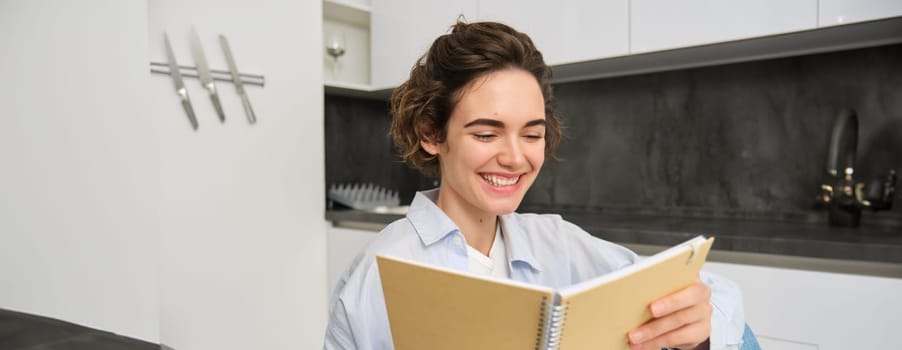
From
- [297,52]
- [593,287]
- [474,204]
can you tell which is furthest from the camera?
[297,52]

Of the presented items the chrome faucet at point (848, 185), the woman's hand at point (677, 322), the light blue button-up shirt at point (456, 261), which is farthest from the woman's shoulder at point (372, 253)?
the chrome faucet at point (848, 185)

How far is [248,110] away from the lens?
2.03m

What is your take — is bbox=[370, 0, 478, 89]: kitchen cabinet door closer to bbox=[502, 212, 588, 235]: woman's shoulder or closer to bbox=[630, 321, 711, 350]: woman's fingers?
bbox=[502, 212, 588, 235]: woman's shoulder

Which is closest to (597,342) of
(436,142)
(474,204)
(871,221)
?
(474,204)

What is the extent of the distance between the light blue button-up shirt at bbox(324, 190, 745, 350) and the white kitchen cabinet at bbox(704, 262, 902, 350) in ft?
1.93

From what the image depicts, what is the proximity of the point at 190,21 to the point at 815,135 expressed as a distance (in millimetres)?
1984

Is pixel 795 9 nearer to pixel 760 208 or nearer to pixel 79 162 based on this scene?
pixel 760 208

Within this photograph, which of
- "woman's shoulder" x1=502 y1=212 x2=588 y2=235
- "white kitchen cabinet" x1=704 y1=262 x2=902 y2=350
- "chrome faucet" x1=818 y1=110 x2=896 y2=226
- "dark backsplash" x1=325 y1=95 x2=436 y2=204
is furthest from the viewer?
"dark backsplash" x1=325 y1=95 x2=436 y2=204

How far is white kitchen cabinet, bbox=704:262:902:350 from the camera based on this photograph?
1.33 meters

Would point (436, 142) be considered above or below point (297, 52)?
Result: below

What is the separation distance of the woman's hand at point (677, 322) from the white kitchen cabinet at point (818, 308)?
Result: 84 cm

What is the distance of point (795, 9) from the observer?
1.55 metres

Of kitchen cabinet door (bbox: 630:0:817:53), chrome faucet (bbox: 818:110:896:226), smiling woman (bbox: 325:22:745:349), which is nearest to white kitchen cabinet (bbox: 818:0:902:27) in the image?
kitchen cabinet door (bbox: 630:0:817:53)

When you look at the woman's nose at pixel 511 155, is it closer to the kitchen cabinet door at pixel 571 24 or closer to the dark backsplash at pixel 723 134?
the kitchen cabinet door at pixel 571 24
